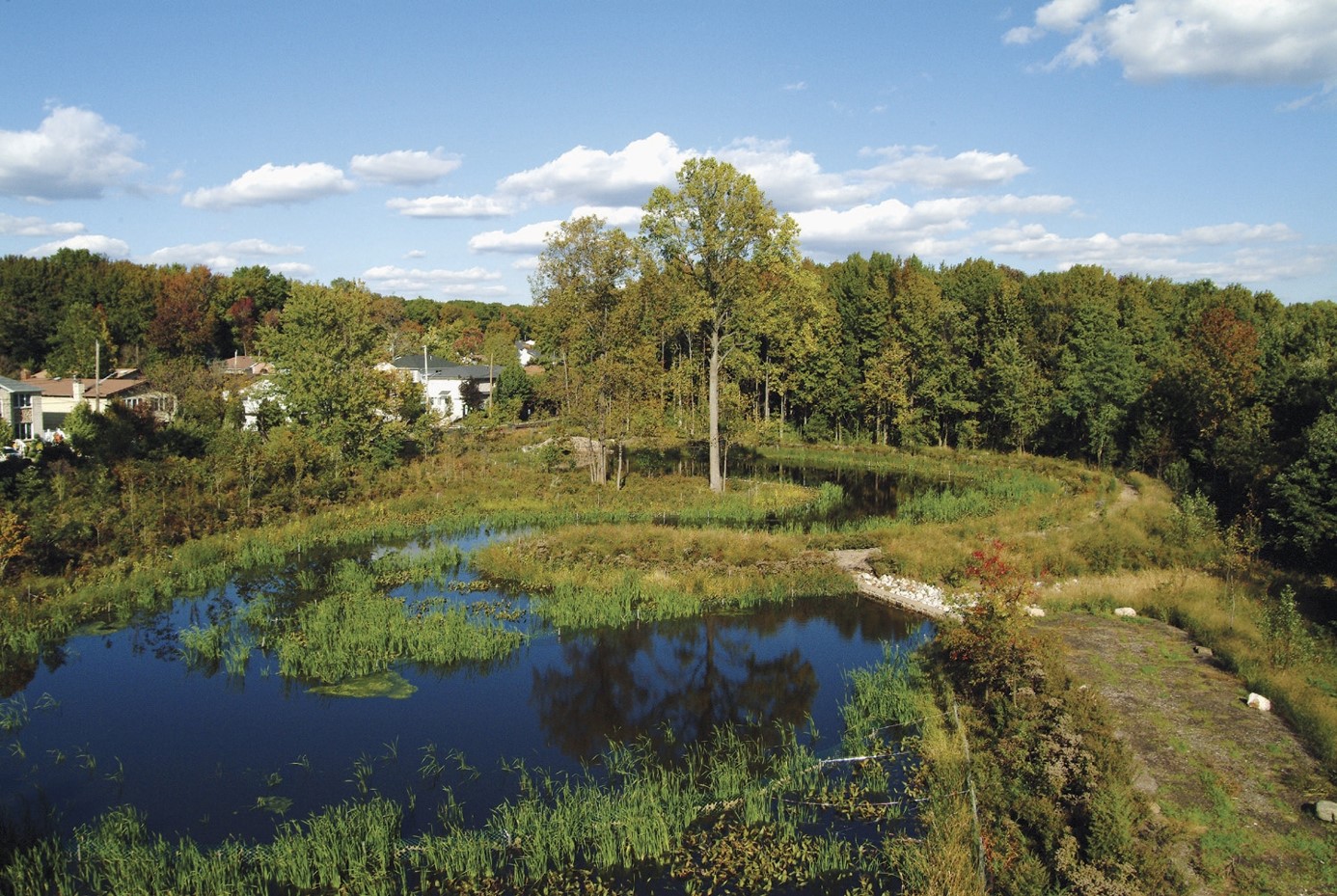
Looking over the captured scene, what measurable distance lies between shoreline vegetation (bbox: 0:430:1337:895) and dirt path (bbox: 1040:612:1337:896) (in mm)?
211

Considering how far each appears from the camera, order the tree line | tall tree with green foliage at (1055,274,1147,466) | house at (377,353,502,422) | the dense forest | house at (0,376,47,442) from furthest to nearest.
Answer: house at (377,353,502,422) → house at (0,376,47,442) → tall tree with green foliage at (1055,274,1147,466) → the tree line → the dense forest

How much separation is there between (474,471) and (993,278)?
37219 millimetres

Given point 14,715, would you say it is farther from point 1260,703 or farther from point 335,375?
point 335,375

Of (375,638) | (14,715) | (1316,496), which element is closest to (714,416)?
(375,638)

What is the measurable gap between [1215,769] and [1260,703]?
2805 millimetres

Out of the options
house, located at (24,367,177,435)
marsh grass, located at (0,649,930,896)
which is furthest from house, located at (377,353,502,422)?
marsh grass, located at (0,649,930,896)

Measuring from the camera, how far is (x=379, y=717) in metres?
14.7

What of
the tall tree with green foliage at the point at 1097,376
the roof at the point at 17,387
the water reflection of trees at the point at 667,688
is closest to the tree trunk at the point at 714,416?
the water reflection of trees at the point at 667,688

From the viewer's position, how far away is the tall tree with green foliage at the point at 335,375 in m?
35.6

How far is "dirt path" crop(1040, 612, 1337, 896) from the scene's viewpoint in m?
9.64

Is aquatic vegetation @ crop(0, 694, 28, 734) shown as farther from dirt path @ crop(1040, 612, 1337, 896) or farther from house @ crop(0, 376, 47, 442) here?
house @ crop(0, 376, 47, 442)

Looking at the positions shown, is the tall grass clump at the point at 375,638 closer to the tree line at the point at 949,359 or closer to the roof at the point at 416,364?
the tree line at the point at 949,359

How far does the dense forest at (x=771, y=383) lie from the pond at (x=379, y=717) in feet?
22.5

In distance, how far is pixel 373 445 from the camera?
1474 inches
